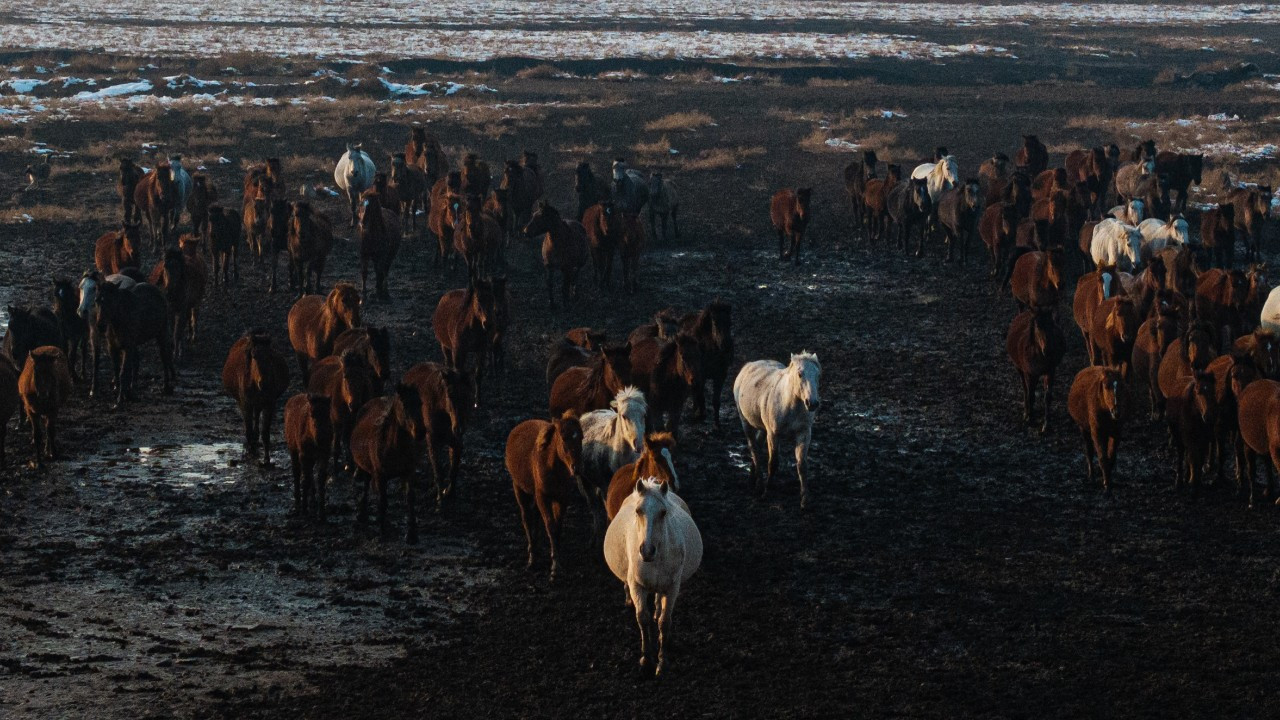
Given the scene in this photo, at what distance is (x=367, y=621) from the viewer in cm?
1047

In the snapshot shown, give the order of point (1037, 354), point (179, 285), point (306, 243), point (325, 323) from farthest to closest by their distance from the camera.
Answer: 1. point (306, 243)
2. point (179, 285)
3. point (325, 323)
4. point (1037, 354)

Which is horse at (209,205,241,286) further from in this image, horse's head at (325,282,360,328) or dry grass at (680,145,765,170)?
dry grass at (680,145,765,170)

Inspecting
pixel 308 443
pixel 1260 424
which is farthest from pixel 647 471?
pixel 1260 424

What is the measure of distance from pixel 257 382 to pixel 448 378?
251 centimetres

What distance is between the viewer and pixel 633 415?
440 inches

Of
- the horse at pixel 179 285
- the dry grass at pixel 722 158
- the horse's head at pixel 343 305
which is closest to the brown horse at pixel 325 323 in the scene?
the horse's head at pixel 343 305

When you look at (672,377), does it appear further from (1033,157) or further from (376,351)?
(1033,157)

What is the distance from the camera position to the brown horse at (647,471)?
33.7 ft

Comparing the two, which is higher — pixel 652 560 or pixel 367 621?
pixel 652 560

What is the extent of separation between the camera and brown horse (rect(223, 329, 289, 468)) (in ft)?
45.8

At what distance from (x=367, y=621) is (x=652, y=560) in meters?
2.54

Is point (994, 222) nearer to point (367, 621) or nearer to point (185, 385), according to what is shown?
point (185, 385)

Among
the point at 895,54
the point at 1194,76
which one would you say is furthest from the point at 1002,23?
the point at 1194,76

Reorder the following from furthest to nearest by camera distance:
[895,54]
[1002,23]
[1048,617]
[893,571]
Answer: [1002,23]
[895,54]
[893,571]
[1048,617]
